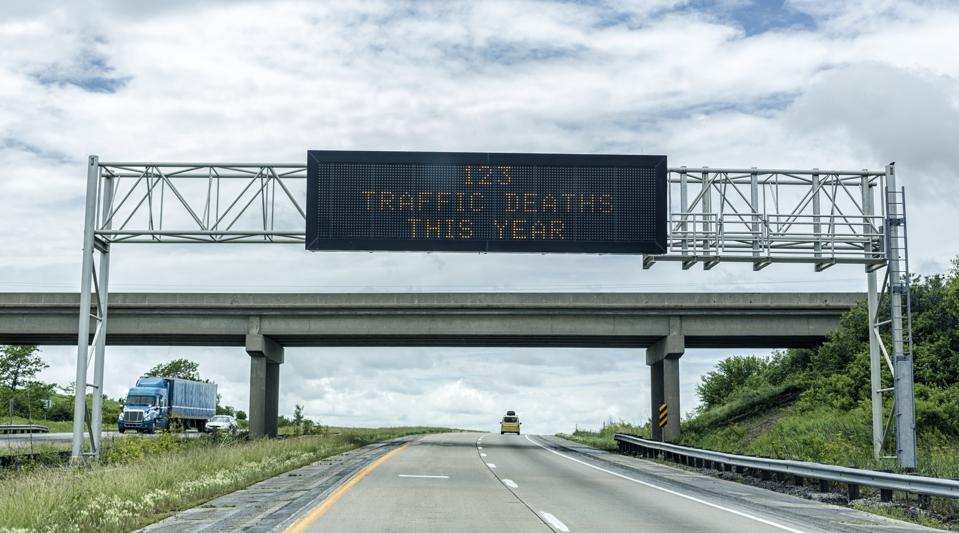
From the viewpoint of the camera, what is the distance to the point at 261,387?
4962 centimetres

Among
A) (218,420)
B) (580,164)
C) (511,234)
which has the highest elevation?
(580,164)

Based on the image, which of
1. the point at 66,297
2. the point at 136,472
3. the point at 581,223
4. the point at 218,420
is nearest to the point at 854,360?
the point at 581,223

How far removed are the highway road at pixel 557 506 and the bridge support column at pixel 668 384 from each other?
2130 centimetres

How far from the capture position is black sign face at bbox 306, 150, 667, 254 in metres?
24.1

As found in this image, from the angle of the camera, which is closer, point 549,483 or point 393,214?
point 549,483

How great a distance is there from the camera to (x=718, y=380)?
75875 mm

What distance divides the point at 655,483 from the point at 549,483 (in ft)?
9.08

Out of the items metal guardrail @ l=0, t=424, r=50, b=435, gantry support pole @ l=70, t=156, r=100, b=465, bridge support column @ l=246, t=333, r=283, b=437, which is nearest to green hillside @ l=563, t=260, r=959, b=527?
bridge support column @ l=246, t=333, r=283, b=437

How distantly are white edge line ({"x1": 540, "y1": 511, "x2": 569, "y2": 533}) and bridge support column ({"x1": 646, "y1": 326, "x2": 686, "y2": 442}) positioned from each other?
33.0 meters

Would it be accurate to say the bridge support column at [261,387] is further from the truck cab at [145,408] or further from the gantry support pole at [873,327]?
the gantry support pole at [873,327]

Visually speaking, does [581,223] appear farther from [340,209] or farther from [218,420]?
[218,420]

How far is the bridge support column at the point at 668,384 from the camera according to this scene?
4673 cm

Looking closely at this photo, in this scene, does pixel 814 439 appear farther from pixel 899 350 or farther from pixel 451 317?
pixel 451 317

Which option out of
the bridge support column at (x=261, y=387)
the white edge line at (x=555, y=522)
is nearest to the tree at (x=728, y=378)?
the bridge support column at (x=261, y=387)
